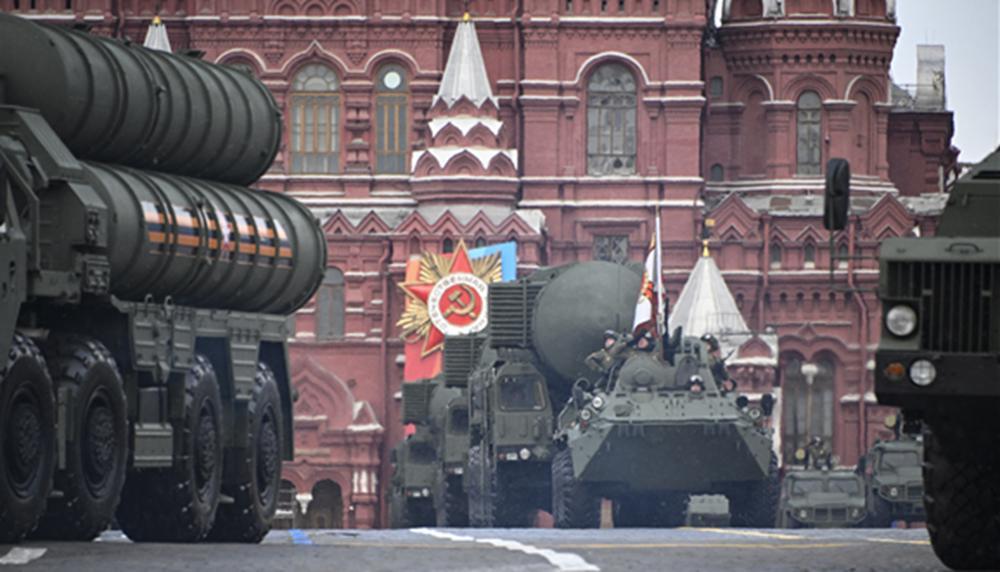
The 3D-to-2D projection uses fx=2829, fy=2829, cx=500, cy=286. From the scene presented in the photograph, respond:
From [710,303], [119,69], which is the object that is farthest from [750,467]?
[710,303]

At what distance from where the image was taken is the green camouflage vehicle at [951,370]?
586 inches

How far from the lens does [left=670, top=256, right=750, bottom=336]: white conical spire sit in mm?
71312

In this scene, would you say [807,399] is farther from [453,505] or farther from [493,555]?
[493,555]

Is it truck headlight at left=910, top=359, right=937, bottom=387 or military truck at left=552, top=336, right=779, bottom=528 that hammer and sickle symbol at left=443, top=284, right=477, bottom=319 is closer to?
military truck at left=552, top=336, right=779, bottom=528

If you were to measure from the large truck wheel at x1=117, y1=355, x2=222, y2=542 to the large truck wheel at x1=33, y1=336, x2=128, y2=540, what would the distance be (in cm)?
182

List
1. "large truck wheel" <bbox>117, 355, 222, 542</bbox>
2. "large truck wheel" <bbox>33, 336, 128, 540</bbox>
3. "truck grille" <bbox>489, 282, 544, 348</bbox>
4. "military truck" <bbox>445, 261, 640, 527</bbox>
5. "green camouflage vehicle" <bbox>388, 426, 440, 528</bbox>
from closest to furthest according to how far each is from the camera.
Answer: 1. "large truck wheel" <bbox>33, 336, 128, 540</bbox>
2. "large truck wheel" <bbox>117, 355, 222, 542</bbox>
3. "military truck" <bbox>445, 261, 640, 527</bbox>
4. "truck grille" <bbox>489, 282, 544, 348</bbox>
5. "green camouflage vehicle" <bbox>388, 426, 440, 528</bbox>

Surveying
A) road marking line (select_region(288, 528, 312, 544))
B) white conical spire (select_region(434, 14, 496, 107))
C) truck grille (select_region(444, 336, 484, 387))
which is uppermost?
white conical spire (select_region(434, 14, 496, 107))

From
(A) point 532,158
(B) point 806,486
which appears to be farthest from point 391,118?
(B) point 806,486

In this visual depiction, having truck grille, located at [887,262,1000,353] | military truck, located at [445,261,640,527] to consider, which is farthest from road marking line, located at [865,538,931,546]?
military truck, located at [445,261,640,527]

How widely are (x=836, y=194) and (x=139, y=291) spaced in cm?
778

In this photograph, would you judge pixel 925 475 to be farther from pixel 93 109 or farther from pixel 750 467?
pixel 750 467

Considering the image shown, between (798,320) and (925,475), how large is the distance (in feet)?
196

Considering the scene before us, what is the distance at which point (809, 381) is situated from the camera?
245 ft

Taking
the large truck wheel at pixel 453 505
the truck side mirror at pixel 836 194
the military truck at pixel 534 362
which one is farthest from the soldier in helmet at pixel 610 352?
the truck side mirror at pixel 836 194
